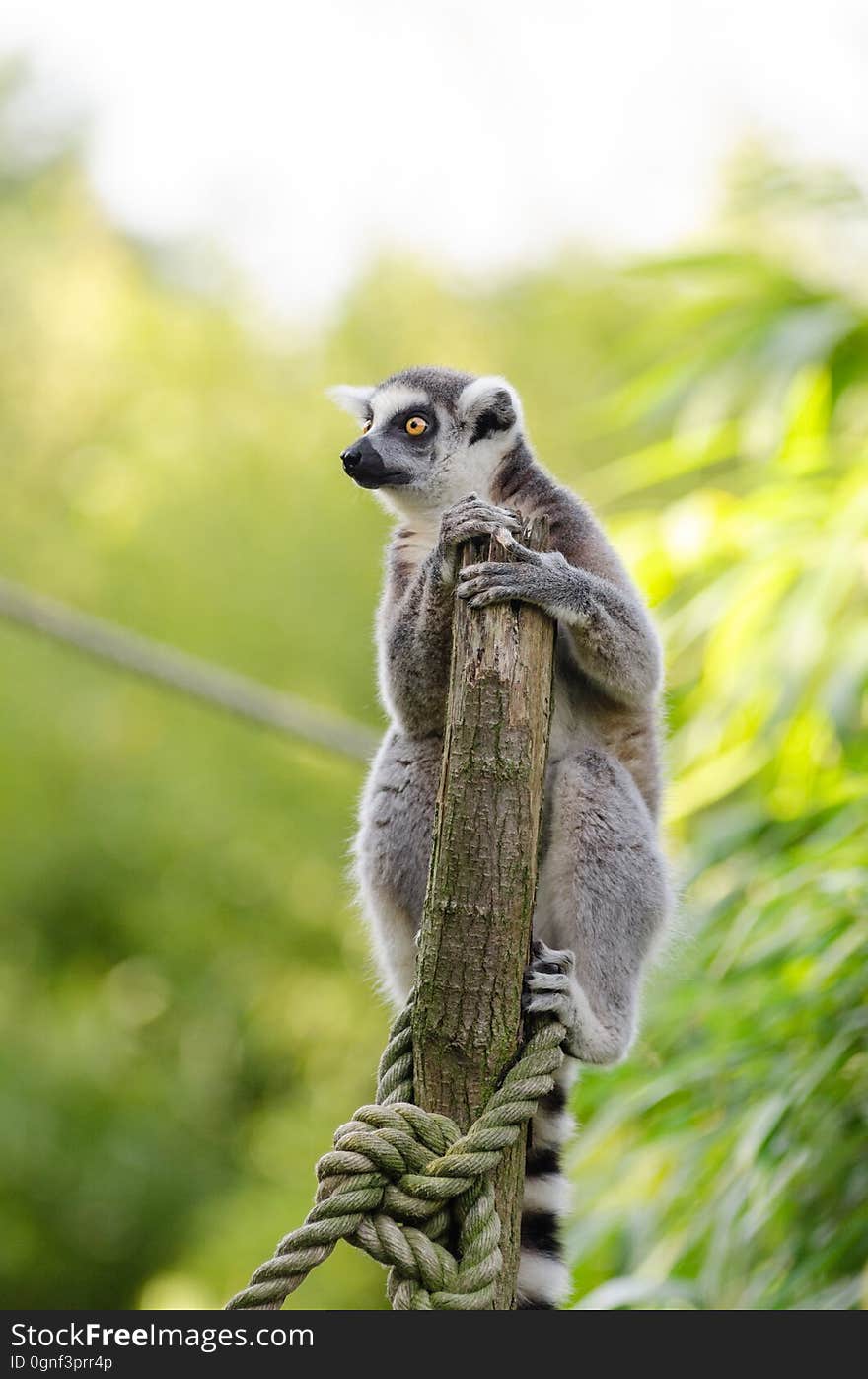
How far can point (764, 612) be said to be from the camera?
3766 mm

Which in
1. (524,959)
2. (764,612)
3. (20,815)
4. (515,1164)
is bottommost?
(515,1164)

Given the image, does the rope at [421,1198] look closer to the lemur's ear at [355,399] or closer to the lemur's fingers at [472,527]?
the lemur's fingers at [472,527]

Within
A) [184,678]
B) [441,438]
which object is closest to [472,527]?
[441,438]

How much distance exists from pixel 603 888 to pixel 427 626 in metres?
0.50

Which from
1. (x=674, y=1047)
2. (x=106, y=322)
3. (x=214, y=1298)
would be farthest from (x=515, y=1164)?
(x=106, y=322)

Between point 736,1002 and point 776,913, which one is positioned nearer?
point 776,913

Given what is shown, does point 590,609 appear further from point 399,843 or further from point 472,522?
point 399,843

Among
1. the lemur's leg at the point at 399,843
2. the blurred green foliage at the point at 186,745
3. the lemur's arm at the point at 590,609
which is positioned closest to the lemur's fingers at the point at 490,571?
the lemur's arm at the point at 590,609

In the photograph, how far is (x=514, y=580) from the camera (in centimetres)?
189

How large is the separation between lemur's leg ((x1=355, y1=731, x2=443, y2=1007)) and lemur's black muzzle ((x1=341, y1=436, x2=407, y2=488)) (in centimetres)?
45

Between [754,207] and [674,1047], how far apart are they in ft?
7.60

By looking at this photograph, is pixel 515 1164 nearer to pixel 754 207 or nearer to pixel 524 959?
pixel 524 959

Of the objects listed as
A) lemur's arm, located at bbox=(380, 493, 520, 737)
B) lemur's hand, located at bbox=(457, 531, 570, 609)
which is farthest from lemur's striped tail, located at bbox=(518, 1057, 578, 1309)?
lemur's hand, located at bbox=(457, 531, 570, 609)

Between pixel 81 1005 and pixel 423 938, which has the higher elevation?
pixel 81 1005
